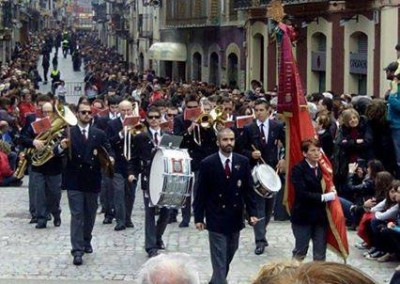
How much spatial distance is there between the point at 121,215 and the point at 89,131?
1912mm

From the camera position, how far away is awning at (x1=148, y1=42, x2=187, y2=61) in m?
46.2

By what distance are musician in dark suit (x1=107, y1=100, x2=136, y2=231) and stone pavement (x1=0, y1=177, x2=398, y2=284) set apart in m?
0.19

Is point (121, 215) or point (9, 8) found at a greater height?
point (9, 8)

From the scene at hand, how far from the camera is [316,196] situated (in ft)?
33.2

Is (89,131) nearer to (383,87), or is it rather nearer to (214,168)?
(214,168)

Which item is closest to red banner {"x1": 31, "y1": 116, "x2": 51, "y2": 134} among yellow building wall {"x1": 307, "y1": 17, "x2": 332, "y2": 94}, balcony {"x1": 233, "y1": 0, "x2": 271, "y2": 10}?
yellow building wall {"x1": 307, "y1": 17, "x2": 332, "y2": 94}

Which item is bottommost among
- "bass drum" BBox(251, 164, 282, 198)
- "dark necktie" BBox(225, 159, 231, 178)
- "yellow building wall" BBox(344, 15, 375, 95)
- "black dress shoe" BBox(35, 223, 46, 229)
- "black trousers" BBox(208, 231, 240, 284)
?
"black dress shoe" BBox(35, 223, 46, 229)

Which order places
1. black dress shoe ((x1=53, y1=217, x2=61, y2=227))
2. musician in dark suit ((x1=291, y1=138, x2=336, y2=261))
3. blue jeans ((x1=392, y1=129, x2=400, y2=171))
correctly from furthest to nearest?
blue jeans ((x1=392, y1=129, x2=400, y2=171))
black dress shoe ((x1=53, y1=217, x2=61, y2=227))
musician in dark suit ((x1=291, y1=138, x2=336, y2=261))

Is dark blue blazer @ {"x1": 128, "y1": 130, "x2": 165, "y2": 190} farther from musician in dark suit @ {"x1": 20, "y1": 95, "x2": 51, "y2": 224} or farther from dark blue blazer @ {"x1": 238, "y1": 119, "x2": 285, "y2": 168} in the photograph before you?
musician in dark suit @ {"x1": 20, "y1": 95, "x2": 51, "y2": 224}

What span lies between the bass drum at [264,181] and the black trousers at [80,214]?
1.87 m

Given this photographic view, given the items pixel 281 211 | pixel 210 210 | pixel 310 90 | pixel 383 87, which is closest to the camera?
pixel 210 210

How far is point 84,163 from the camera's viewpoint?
1183cm

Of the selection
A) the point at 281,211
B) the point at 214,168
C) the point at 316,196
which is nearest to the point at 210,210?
the point at 214,168

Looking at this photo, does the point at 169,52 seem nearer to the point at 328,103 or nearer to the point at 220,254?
the point at 328,103
